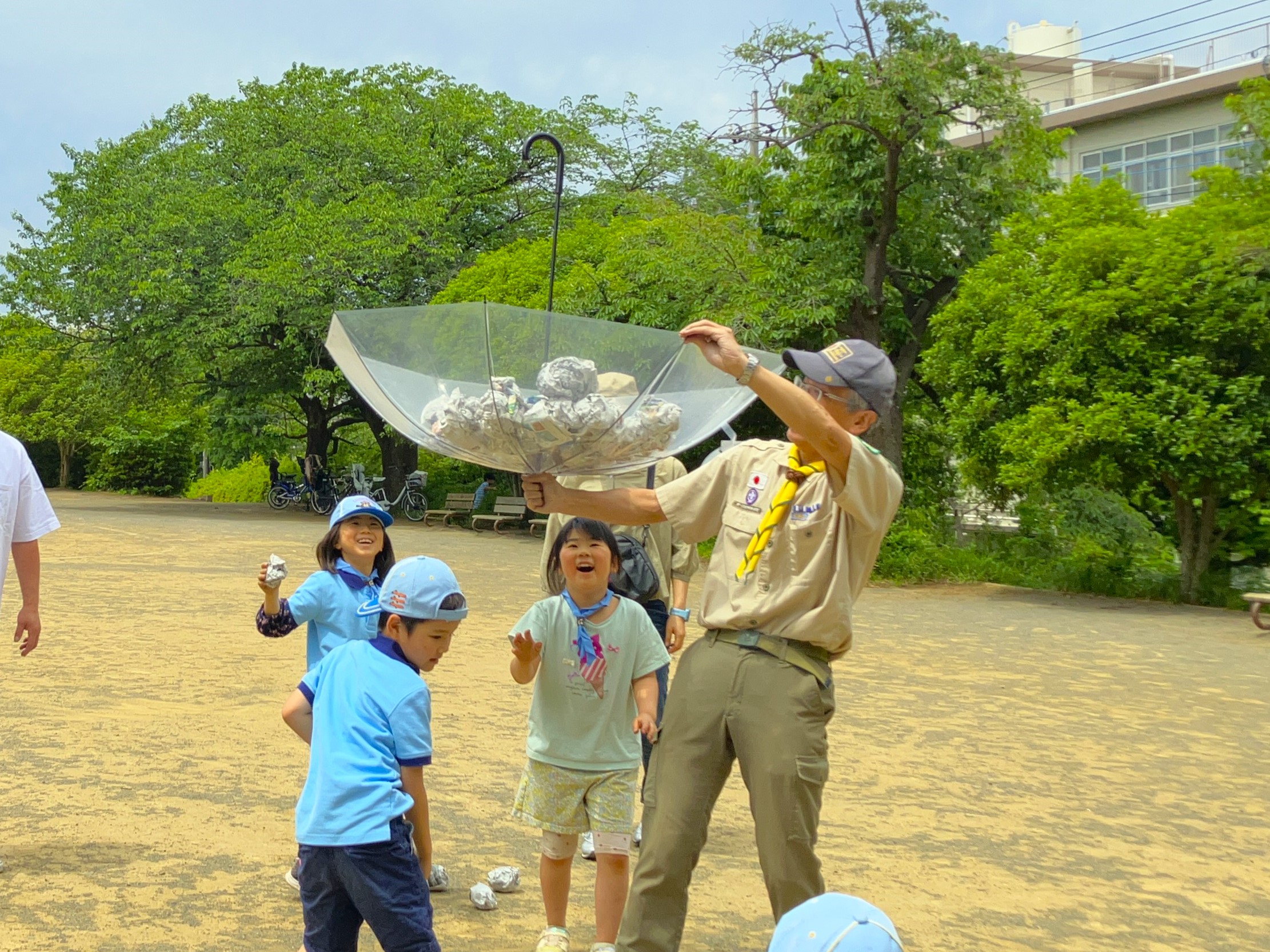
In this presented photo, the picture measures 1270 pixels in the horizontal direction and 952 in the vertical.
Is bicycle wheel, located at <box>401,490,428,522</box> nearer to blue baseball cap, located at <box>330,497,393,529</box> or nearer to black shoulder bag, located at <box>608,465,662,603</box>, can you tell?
black shoulder bag, located at <box>608,465,662,603</box>

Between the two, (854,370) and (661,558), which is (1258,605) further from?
(854,370)

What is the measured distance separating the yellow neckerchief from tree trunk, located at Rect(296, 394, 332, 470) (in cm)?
3233

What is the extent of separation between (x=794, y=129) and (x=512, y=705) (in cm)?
1378

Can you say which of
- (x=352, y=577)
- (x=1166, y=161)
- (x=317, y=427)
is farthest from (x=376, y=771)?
(x=1166, y=161)

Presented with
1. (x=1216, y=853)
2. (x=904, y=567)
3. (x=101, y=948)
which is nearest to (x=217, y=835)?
(x=101, y=948)

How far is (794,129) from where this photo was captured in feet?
66.8

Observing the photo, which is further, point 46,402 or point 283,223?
point 46,402

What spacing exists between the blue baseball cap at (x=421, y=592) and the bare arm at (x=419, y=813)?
0.37 meters

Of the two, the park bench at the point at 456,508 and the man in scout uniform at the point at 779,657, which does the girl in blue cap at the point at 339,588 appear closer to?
the man in scout uniform at the point at 779,657

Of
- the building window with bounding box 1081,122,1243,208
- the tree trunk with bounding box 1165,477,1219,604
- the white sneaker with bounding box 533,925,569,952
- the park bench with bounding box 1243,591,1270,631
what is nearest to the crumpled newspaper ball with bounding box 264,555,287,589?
the white sneaker with bounding box 533,925,569,952

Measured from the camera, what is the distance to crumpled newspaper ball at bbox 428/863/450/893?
477cm

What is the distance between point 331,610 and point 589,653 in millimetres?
998

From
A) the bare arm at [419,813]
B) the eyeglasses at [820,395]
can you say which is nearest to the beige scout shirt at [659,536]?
the bare arm at [419,813]

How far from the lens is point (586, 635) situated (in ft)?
13.7
